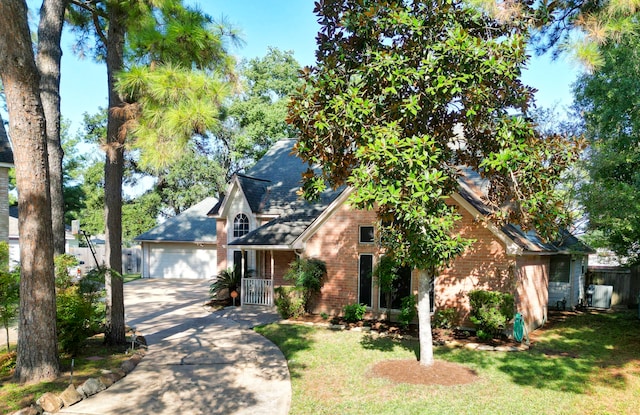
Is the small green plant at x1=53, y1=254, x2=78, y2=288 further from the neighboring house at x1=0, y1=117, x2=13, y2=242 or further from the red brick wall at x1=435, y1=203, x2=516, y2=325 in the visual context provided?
the red brick wall at x1=435, y1=203, x2=516, y2=325

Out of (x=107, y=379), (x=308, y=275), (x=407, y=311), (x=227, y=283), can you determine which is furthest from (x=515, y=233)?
(x=227, y=283)

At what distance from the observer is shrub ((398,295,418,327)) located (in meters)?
12.0

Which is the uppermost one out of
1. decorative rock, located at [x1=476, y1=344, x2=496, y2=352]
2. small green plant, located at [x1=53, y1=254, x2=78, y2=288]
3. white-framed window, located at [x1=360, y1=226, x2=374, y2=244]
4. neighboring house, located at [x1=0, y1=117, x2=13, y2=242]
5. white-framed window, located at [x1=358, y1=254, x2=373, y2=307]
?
neighboring house, located at [x1=0, y1=117, x2=13, y2=242]

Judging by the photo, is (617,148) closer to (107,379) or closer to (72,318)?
(107,379)

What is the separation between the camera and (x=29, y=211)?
7484 mm

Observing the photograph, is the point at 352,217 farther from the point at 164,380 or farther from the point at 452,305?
the point at 164,380

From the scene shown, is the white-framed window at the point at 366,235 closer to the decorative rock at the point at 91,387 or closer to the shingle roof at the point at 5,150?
the decorative rock at the point at 91,387

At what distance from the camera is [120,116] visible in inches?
396

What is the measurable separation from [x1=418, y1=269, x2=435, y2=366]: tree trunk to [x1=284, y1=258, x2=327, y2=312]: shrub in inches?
206

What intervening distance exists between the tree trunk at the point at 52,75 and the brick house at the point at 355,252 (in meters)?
6.34

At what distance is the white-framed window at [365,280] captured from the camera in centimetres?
1351

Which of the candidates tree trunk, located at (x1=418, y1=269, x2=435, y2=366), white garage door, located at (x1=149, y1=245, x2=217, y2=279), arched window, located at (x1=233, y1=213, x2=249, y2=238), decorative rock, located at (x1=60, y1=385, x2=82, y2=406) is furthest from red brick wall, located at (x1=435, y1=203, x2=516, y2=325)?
white garage door, located at (x1=149, y1=245, x2=217, y2=279)

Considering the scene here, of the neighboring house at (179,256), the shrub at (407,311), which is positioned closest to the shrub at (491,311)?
the shrub at (407,311)

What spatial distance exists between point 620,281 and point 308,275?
47.1 ft
